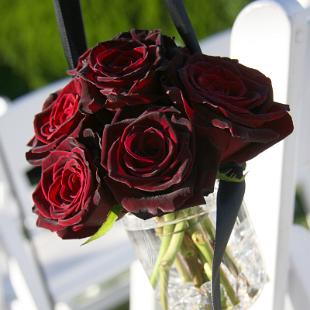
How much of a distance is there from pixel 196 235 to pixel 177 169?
0.19 meters

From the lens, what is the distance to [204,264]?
2.67 ft

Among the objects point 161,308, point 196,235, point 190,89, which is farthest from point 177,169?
point 161,308

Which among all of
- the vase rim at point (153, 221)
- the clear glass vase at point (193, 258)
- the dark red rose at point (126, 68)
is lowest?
the clear glass vase at point (193, 258)

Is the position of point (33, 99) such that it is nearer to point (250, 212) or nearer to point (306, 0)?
point (250, 212)

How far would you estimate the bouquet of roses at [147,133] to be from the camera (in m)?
0.63

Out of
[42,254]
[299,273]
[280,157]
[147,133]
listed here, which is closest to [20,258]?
[42,254]

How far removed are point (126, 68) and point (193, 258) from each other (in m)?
0.29

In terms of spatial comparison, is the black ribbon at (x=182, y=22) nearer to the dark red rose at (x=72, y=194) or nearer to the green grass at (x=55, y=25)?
the dark red rose at (x=72, y=194)

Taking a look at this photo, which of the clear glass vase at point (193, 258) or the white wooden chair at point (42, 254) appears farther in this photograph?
the white wooden chair at point (42, 254)

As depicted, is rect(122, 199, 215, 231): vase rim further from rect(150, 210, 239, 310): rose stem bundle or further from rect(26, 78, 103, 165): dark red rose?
rect(26, 78, 103, 165): dark red rose

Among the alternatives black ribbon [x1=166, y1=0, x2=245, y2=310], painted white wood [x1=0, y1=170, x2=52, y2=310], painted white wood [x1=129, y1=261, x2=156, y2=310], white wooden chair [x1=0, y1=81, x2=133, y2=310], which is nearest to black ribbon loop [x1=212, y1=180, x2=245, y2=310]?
black ribbon [x1=166, y1=0, x2=245, y2=310]

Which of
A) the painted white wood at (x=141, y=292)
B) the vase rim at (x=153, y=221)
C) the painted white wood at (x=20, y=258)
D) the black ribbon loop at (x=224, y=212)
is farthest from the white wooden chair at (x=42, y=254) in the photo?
the black ribbon loop at (x=224, y=212)

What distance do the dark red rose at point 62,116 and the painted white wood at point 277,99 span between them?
9.4 inches

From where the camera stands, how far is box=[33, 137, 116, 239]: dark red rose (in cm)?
65
